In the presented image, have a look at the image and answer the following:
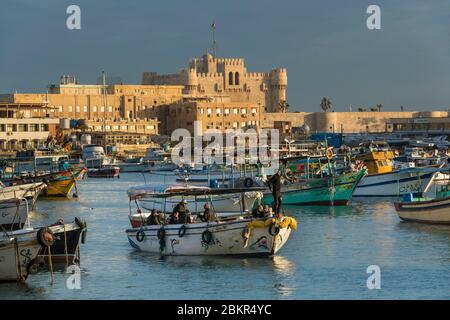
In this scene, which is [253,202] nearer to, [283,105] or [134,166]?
[134,166]

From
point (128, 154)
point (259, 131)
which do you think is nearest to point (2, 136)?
point (128, 154)

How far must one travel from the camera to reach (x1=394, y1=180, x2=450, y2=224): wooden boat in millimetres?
36844

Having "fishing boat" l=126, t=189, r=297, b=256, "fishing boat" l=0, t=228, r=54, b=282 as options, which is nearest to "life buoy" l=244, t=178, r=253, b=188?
"fishing boat" l=126, t=189, r=297, b=256

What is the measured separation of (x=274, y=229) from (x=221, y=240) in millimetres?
1625

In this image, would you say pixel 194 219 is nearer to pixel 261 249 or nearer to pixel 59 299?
pixel 261 249

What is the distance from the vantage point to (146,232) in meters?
30.9

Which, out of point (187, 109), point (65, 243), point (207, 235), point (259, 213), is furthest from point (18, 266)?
point (187, 109)

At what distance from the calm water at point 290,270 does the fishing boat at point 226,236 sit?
0.28m

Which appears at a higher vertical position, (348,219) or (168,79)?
(168,79)

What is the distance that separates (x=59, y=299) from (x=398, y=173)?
97.3 ft

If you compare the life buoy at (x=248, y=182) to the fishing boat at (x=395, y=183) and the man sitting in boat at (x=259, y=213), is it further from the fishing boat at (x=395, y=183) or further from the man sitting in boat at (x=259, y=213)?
the man sitting in boat at (x=259, y=213)

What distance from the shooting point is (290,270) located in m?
28.5

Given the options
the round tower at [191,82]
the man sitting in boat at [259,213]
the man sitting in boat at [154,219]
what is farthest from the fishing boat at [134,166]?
the man sitting in boat at [259,213]

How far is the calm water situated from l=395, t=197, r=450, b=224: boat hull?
0.97 feet
